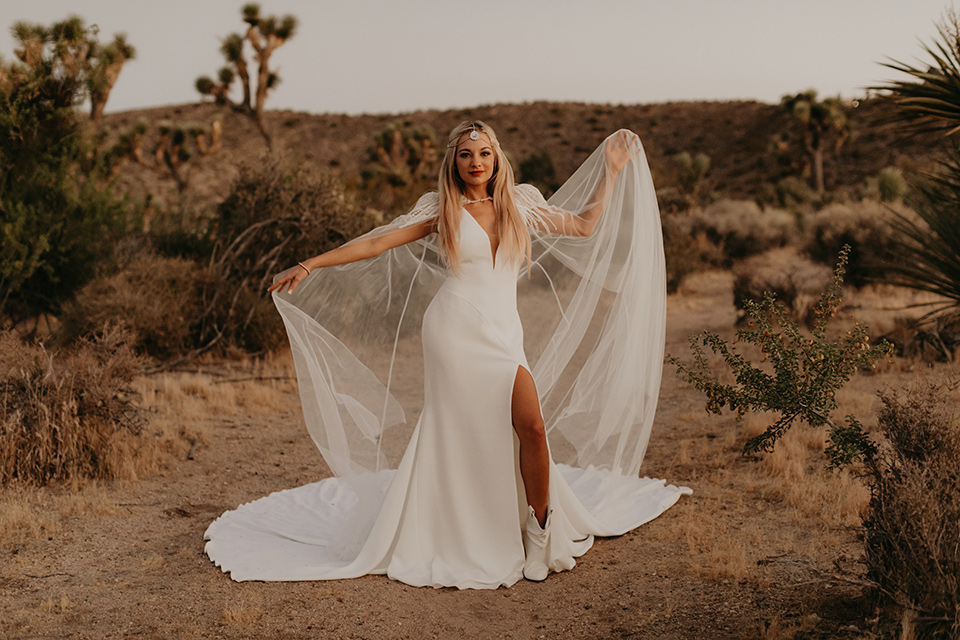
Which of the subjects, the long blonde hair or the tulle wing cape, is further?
the tulle wing cape

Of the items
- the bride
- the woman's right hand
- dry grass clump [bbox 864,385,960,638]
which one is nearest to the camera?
dry grass clump [bbox 864,385,960,638]

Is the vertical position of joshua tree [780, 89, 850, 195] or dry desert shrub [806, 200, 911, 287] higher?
joshua tree [780, 89, 850, 195]

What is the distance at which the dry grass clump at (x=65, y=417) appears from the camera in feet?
18.2

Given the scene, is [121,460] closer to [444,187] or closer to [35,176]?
[444,187]

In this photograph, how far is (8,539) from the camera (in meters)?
4.60

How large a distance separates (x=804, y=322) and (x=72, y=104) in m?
10.3

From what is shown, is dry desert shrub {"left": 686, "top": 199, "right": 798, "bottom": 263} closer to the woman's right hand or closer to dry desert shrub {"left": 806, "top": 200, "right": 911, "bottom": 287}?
dry desert shrub {"left": 806, "top": 200, "right": 911, "bottom": 287}

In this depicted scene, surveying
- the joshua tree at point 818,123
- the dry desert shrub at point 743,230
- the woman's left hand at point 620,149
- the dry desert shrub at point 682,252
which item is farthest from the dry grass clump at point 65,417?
the joshua tree at point 818,123

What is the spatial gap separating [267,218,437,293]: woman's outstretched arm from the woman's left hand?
1.15 m

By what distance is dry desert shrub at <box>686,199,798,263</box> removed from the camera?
18609 mm

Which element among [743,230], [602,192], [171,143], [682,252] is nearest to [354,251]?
[602,192]

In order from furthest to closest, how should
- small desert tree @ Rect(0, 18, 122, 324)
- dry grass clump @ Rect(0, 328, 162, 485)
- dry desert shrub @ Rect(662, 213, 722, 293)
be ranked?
dry desert shrub @ Rect(662, 213, 722, 293) → small desert tree @ Rect(0, 18, 122, 324) → dry grass clump @ Rect(0, 328, 162, 485)

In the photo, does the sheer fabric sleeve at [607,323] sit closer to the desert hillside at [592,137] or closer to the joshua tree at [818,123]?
the joshua tree at [818,123]

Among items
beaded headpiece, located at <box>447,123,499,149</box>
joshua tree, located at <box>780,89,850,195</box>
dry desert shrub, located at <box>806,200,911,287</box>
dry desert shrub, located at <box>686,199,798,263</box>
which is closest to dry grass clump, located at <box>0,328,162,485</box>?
beaded headpiece, located at <box>447,123,499,149</box>
